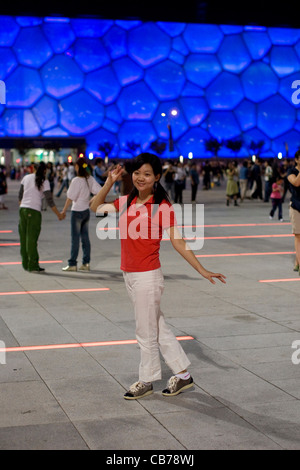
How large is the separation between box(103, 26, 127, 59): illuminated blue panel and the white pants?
7186 cm

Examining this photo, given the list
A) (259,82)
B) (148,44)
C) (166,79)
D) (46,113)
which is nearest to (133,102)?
(166,79)

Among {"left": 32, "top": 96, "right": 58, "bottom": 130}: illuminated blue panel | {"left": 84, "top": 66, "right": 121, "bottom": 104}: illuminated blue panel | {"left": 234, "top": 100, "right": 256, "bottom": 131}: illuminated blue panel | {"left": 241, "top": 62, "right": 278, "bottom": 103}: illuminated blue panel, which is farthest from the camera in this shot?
{"left": 241, "top": 62, "right": 278, "bottom": 103}: illuminated blue panel

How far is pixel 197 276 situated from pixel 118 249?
333cm

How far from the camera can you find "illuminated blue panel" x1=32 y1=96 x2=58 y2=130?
2815 inches

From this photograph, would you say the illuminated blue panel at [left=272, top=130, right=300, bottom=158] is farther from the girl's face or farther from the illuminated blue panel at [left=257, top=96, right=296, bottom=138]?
the girl's face

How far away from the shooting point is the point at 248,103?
258 ft

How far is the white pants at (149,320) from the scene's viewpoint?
5121 mm

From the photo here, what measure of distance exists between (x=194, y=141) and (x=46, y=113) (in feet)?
49.5

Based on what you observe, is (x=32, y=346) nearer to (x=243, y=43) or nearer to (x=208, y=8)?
(x=208, y=8)

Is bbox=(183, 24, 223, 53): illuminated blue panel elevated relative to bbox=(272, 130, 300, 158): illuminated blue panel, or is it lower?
elevated

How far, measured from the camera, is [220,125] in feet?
254

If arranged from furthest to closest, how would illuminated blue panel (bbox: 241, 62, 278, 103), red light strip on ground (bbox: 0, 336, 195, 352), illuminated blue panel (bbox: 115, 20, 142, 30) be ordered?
illuminated blue panel (bbox: 241, 62, 278, 103), illuminated blue panel (bbox: 115, 20, 142, 30), red light strip on ground (bbox: 0, 336, 195, 352)
